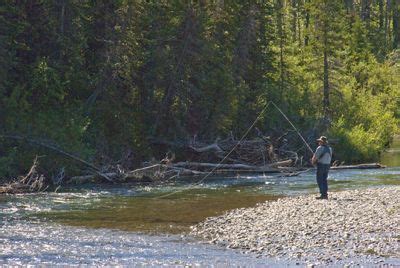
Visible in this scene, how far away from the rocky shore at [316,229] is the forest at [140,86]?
11.1m

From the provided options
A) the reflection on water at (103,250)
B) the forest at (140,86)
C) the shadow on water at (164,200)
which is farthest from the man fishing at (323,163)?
the forest at (140,86)

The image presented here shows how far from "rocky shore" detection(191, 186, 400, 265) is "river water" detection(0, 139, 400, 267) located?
0.71 metres

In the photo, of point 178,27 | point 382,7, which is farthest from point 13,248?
point 382,7

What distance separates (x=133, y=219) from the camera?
19125 millimetres

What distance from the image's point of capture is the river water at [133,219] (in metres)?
14.3

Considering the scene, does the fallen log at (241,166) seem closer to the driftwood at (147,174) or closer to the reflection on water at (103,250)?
the driftwood at (147,174)

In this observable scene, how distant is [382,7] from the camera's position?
84688 mm

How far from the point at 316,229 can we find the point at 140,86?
1931 centimetres

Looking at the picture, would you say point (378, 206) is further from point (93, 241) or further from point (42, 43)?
point (42, 43)

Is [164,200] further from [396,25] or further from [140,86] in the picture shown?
[396,25]

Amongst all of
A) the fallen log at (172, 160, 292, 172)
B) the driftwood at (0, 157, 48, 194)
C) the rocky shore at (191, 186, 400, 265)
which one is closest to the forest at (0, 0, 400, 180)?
the driftwood at (0, 157, 48, 194)

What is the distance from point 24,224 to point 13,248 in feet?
9.63

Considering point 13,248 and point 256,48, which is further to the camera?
point 256,48

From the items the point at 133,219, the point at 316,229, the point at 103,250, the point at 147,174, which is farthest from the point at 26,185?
the point at 316,229
